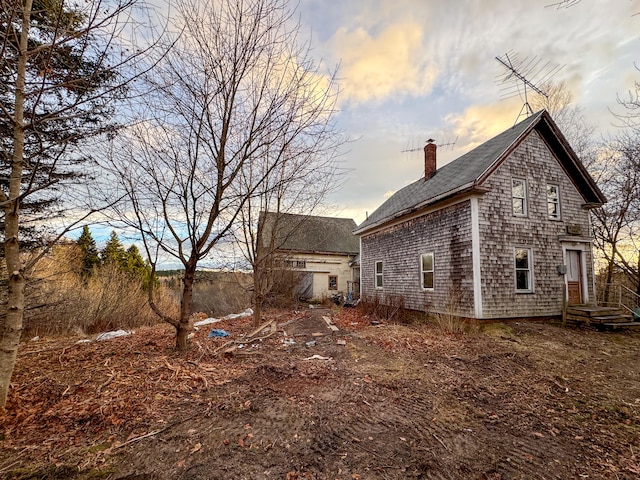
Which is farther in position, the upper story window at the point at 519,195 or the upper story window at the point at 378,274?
the upper story window at the point at 378,274

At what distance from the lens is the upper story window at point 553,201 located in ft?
34.1

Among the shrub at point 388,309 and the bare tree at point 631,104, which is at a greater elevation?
the bare tree at point 631,104

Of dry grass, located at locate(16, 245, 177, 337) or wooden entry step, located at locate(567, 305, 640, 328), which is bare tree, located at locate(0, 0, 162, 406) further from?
wooden entry step, located at locate(567, 305, 640, 328)

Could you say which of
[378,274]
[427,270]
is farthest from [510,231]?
[378,274]

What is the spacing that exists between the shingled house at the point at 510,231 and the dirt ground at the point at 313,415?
334 centimetres

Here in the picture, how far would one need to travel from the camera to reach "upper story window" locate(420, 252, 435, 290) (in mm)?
10906

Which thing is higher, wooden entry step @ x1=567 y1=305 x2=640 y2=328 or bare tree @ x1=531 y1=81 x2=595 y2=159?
bare tree @ x1=531 y1=81 x2=595 y2=159

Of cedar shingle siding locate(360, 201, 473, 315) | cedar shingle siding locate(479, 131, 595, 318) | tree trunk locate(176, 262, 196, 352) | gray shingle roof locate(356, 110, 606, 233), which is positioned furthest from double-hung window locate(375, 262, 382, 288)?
tree trunk locate(176, 262, 196, 352)

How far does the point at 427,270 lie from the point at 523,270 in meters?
3.00

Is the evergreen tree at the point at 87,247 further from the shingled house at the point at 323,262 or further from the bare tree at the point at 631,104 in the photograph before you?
the bare tree at the point at 631,104

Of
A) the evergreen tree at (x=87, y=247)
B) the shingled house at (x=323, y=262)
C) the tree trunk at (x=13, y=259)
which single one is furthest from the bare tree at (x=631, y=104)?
the shingled house at (x=323, y=262)

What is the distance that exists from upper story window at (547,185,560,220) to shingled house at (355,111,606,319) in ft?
0.10

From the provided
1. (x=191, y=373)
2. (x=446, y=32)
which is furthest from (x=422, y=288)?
(x=191, y=373)

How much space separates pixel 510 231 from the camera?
9562 mm
